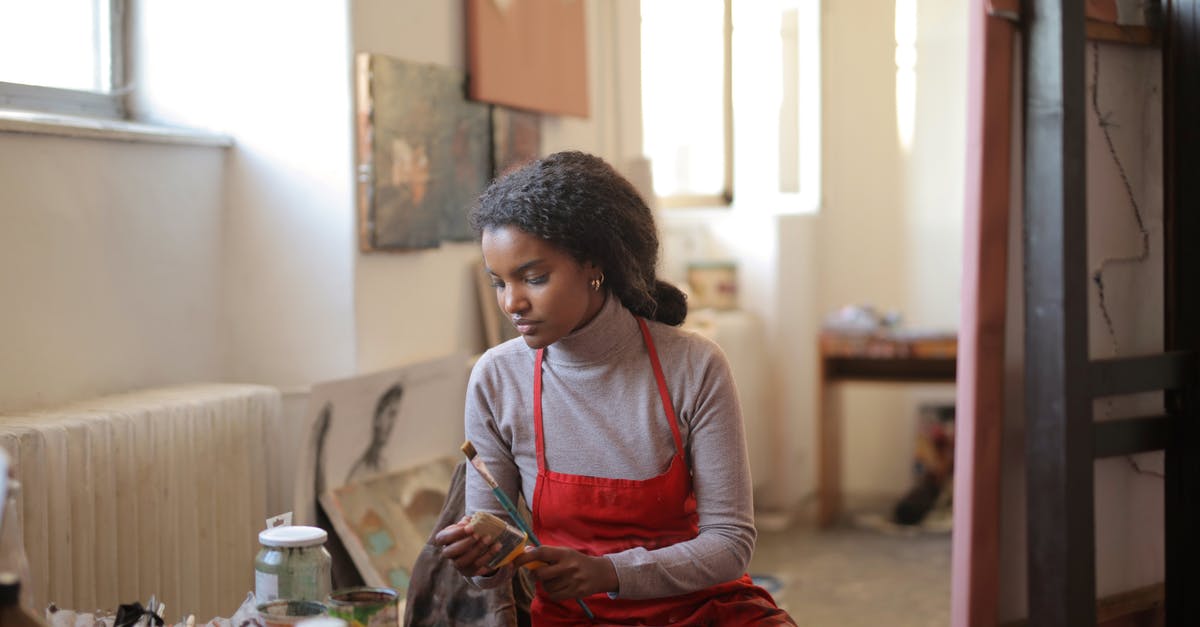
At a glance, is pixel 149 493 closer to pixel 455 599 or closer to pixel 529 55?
pixel 455 599

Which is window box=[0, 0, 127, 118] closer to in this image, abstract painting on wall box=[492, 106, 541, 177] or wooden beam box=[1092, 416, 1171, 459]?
abstract painting on wall box=[492, 106, 541, 177]

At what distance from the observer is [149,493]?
2.43 m

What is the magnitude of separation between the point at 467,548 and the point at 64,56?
5.86 feet

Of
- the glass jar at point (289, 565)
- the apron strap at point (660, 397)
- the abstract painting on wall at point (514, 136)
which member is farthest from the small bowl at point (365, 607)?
the abstract painting on wall at point (514, 136)

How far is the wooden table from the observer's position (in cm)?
500

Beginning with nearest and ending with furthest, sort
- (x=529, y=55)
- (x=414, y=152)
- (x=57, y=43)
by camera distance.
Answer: (x=57, y=43) < (x=414, y=152) < (x=529, y=55)

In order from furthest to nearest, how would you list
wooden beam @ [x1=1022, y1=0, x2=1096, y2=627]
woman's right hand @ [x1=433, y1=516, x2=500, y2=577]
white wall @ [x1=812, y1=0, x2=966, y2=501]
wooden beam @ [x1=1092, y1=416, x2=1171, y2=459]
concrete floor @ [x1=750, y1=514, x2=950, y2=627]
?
white wall @ [x1=812, y1=0, x2=966, y2=501] < concrete floor @ [x1=750, y1=514, x2=950, y2=627] < wooden beam @ [x1=1092, y1=416, x2=1171, y2=459] < wooden beam @ [x1=1022, y1=0, x2=1096, y2=627] < woman's right hand @ [x1=433, y1=516, x2=500, y2=577]

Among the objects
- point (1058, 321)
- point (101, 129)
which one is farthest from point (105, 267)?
point (1058, 321)

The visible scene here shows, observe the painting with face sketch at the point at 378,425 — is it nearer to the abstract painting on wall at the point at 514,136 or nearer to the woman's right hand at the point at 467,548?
the abstract painting on wall at the point at 514,136

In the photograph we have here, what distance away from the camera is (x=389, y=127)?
302cm

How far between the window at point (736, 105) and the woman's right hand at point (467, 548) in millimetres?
3469

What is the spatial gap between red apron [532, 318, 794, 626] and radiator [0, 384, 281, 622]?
853 millimetres

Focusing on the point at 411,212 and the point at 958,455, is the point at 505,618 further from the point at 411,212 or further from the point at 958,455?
the point at 411,212

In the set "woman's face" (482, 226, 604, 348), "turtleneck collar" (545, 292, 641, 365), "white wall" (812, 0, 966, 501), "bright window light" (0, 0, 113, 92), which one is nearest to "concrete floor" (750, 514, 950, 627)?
"white wall" (812, 0, 966, 501)
